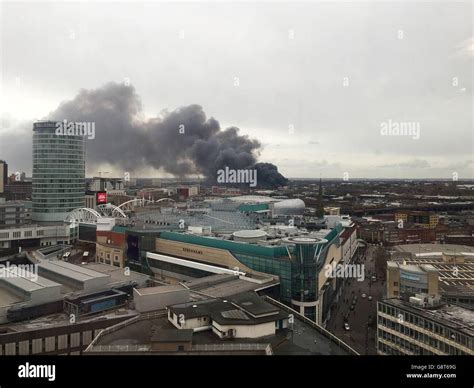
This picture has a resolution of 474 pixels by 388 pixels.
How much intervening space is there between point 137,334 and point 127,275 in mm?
6290

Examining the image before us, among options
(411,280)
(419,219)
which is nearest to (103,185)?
(419,219)

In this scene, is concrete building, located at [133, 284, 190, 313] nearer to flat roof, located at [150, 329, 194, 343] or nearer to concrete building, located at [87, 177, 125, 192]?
flat roof, located at [150, 329, 194, 343]

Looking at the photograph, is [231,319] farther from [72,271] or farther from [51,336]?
[72,271]

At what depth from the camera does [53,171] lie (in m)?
26.2

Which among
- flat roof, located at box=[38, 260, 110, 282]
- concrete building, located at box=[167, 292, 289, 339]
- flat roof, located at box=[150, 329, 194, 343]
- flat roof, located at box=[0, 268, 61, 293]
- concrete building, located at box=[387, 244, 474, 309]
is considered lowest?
concrete building, located at box=[387, 244, 474, 309]

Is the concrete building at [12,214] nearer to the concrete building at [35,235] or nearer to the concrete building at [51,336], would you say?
the concrete building at [35,235]

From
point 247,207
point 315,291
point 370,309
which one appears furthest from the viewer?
point 247,207

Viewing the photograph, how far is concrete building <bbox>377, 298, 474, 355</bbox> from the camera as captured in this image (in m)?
7.21

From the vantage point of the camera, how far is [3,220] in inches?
917

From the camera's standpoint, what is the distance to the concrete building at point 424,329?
23.6 feet

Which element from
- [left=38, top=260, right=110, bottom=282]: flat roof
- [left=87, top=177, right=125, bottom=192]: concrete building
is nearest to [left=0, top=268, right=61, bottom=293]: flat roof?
[left=38, top=260, right=110, bottom=282]: flat roof

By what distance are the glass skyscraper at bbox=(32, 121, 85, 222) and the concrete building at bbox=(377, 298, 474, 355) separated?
22.6m
